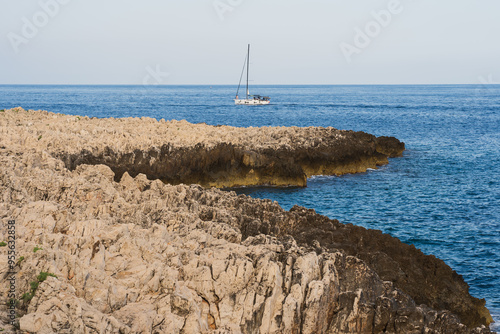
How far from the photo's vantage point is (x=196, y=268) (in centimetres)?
1211

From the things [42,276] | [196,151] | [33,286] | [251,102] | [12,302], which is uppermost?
[42,276]

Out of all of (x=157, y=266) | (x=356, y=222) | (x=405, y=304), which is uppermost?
(x=157, y=266)

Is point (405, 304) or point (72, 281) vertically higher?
point (72, 281)

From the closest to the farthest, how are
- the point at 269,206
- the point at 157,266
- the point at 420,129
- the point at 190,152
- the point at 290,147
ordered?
the point at 157,266
the point at 269,206
the point at 190,152
the point at 290,147
the point at 420,129

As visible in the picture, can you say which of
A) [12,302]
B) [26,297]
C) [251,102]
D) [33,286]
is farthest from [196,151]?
[251,102]

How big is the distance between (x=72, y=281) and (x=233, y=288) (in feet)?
11.8

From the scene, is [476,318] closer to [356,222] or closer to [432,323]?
[432,323]

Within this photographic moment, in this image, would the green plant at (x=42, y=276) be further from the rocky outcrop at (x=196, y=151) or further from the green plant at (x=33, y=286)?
the rocky outcrop at (x=196, y=151)

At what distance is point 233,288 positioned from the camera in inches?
472

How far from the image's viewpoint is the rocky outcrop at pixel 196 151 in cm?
3118

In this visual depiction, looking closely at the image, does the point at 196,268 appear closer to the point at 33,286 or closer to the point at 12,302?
the point at 33,286

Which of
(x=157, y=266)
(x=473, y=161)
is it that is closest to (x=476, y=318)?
(x=157, y=266)

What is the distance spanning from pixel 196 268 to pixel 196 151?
22.2 m

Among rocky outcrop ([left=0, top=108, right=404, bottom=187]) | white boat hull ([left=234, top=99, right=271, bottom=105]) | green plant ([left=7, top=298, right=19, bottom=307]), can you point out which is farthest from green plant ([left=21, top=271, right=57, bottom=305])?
white boat hull ([left=234, top=99, right=271, bottom=105])
